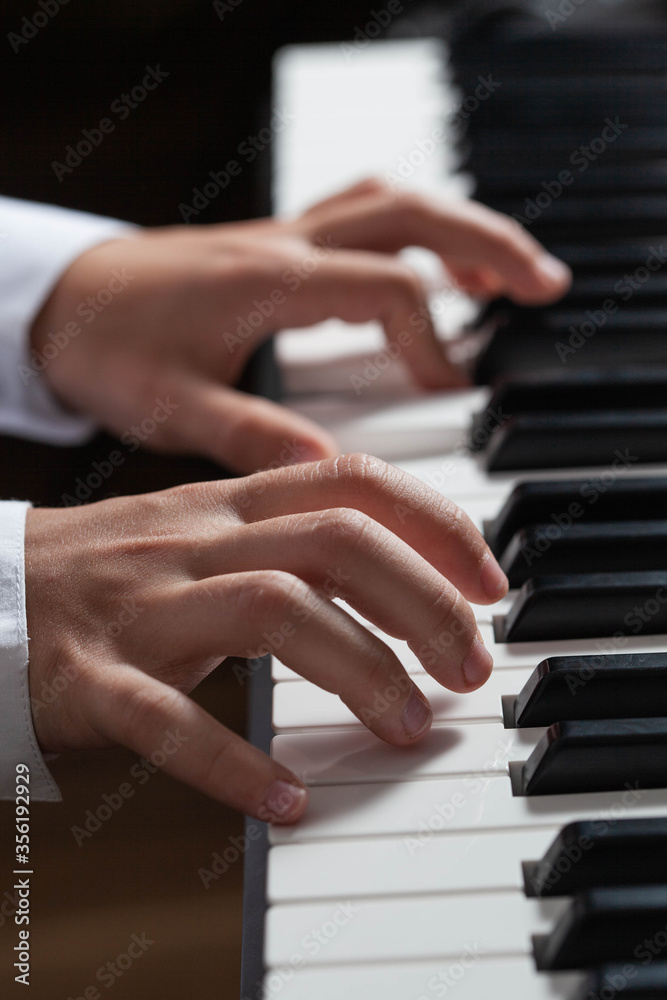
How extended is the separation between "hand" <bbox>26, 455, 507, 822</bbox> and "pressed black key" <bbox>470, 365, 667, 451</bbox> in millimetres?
250

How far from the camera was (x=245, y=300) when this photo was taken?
41.3 inches

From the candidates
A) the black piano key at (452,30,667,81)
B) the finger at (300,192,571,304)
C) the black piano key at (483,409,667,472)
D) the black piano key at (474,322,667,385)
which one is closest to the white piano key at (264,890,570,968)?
the black piano key at (483,409,667,472)

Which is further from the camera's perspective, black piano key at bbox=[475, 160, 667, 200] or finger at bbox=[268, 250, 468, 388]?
black piano key at bbox=[475, 160, 667, 200]

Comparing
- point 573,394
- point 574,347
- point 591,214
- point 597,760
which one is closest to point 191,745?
point 597,760

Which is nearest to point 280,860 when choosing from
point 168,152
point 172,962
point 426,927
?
point 426,927

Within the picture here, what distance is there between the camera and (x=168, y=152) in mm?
2391

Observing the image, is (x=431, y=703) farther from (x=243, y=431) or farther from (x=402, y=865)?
(x=243, y=431)

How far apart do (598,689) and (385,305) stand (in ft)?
1.73

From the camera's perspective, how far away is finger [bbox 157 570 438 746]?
608mm

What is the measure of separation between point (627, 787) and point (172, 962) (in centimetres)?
47

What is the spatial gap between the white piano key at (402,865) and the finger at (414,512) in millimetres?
179

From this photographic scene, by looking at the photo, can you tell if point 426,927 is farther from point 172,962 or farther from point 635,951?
point 172,962

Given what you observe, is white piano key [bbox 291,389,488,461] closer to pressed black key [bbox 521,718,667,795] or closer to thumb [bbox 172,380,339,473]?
thumb [bbox 172,380,339,473]

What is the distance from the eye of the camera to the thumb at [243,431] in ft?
2.97
